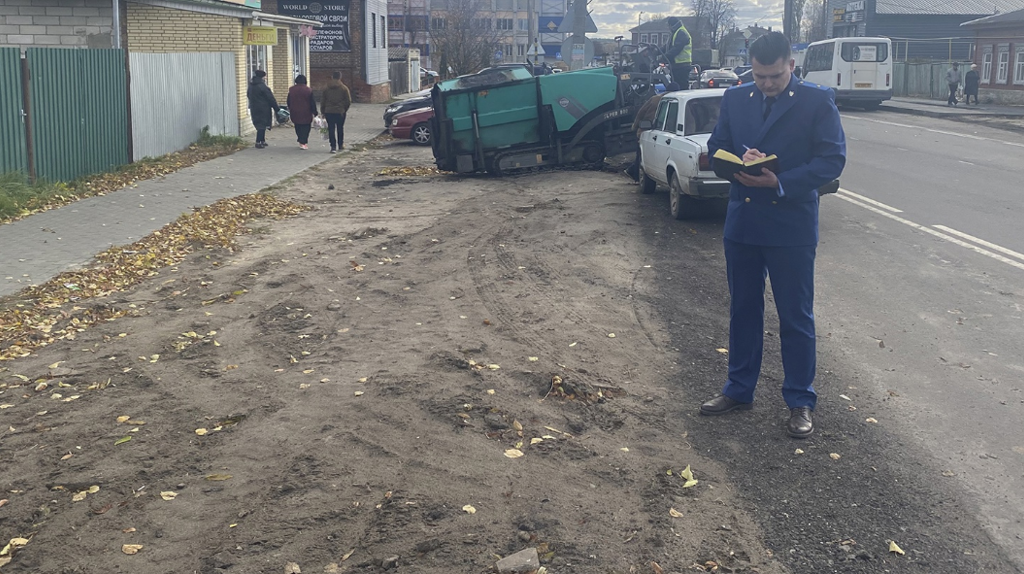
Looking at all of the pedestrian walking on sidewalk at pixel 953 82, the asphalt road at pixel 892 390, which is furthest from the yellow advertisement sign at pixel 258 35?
the pedestrian walking on sidewalk at pixel 953 82

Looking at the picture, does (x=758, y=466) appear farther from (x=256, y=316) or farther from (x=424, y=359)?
(x=256, y=316)

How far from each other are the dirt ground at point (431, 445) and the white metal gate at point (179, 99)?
10819 mm

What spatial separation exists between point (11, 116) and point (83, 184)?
1695 millimetres

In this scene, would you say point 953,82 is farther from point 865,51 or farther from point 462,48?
point 462,48

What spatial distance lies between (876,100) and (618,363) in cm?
3398

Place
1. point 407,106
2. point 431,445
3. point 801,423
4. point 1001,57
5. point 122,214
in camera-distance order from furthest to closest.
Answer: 1. point 1001,57
2. point 407,106
3. point 122,214
4. point 801,423
5. point 431,445

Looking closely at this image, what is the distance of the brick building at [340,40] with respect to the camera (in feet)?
140

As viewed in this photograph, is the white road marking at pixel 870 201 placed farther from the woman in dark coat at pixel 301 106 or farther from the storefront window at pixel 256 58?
the storefront window at pixel 256 58

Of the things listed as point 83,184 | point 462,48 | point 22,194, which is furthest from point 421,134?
point 462,48

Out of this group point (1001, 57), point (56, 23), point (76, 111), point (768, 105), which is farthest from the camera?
point (1001, 57)

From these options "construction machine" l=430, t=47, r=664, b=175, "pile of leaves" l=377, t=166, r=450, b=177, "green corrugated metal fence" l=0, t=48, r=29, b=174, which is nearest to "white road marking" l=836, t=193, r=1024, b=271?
"construction machine" l=430, t=47, r=664, b=175

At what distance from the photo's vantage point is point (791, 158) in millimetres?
5352

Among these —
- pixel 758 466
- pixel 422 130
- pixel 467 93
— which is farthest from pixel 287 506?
pixel 422 130

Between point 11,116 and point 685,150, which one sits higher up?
point 11,116
